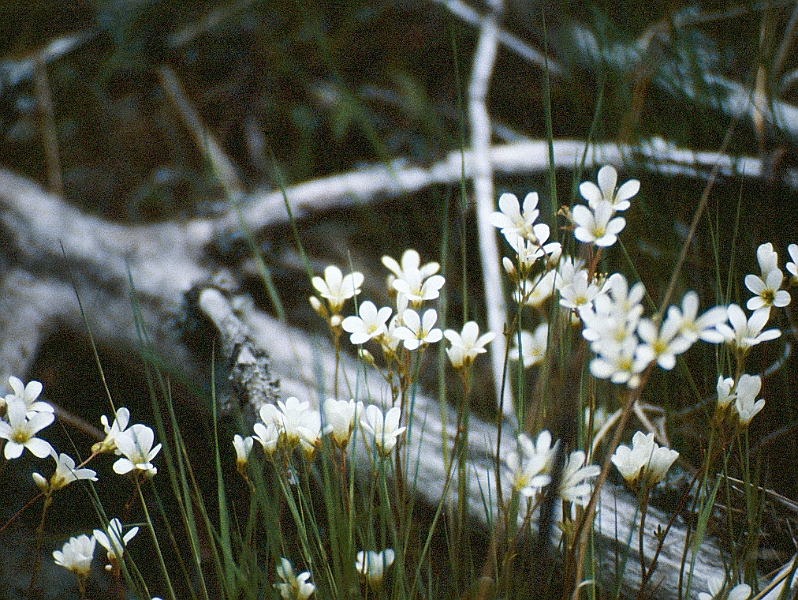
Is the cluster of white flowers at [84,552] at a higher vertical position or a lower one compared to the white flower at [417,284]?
lower

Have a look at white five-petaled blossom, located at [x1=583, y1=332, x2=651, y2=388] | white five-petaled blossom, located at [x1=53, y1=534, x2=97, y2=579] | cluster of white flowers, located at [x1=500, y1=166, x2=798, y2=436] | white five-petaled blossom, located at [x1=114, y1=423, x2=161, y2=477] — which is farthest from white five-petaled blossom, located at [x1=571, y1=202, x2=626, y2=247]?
white five-petaled blossom, located at [x1=53, y1=534, x2=97, y2=579]

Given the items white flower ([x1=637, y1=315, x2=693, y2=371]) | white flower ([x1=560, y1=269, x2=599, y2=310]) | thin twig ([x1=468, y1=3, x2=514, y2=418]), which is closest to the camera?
white flower ([x1=637, y1=315, x2=693, y2=371])

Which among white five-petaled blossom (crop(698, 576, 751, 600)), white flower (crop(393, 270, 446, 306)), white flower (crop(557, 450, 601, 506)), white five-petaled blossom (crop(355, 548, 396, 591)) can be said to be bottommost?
white five-petaled blossom (crop(698, 576, 751, 600))

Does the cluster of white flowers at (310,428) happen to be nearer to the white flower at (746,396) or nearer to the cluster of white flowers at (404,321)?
the cluster of white flowers at (404,321)

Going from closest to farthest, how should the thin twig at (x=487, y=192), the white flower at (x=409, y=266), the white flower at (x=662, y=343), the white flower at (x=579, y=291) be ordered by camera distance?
the white flower at (x=662, y=343) → the white flower at (x=579, y=291) → the white flower at (x=409, y=266) → the thin twig at (x=487, y=192)

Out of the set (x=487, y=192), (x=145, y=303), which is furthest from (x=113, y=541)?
(x=487, y=192)

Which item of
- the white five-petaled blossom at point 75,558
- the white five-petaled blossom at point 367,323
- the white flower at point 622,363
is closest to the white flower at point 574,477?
the white flower at point 622,363

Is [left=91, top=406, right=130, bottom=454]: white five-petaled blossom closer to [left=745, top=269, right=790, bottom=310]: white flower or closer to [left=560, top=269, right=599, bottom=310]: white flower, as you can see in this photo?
[left=560, top=269, right=599, bottom=310]: white flower

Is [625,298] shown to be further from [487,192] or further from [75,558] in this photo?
[487,192]
